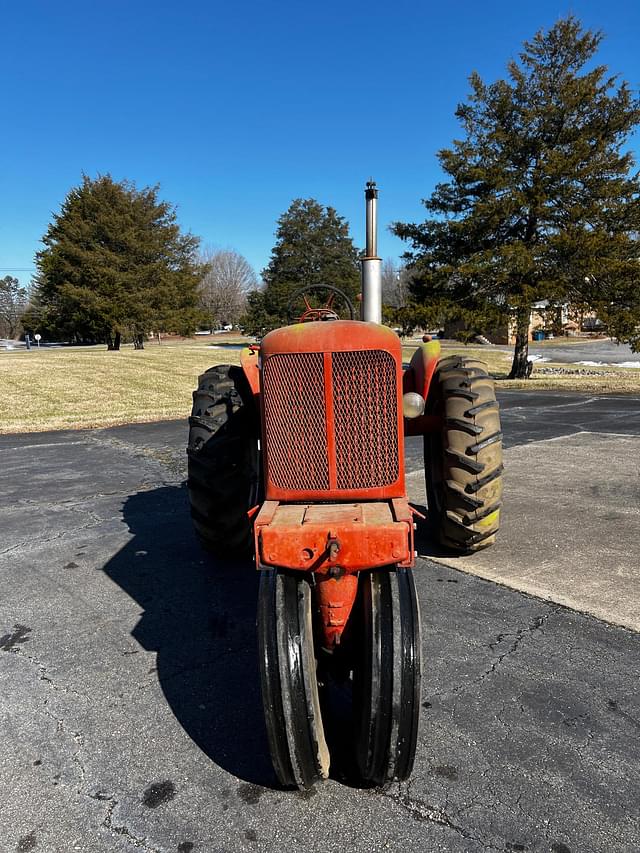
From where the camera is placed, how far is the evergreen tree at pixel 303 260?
38.6 metres

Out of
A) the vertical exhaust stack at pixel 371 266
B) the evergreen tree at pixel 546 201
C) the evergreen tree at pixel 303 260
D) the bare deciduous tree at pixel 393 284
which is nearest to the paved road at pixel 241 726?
the vertical exhaust stack at pixel 371 266

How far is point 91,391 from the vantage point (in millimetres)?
16047

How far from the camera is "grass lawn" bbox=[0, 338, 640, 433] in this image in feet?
41.2

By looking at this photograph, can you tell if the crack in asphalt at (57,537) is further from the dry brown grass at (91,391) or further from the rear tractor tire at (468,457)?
the dry brown grass at (91,391)

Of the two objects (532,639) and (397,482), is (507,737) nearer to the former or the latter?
(532,639)

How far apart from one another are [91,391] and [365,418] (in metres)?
14.7

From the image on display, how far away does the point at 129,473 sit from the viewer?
303 inches

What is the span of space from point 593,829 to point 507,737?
49 centimetres

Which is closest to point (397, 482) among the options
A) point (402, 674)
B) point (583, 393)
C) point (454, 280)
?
point (402, 674)

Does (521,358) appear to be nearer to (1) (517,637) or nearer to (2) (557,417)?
(2) (557,417)

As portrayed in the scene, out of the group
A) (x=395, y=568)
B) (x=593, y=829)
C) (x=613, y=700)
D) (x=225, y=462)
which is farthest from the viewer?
(x=225, y=462)

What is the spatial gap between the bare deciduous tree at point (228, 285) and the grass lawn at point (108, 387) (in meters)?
48.0

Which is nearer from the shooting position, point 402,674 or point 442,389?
point 402,674

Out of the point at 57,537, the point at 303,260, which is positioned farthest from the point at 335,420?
the point at 303,260
